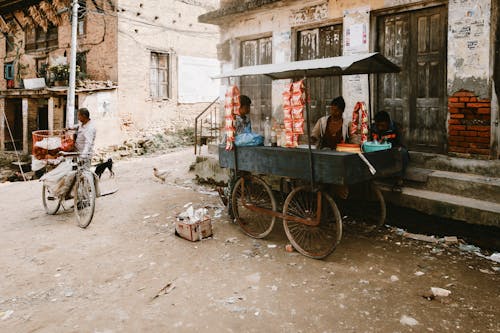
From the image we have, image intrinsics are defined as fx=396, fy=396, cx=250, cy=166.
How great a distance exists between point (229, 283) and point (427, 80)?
470cm

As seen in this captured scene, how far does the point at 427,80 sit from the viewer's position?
6.54m

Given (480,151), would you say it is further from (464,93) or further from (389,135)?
(389,135)

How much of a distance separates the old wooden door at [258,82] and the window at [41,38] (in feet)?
41.3

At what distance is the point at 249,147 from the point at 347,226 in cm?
198

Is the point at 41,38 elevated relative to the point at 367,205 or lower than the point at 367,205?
elevated

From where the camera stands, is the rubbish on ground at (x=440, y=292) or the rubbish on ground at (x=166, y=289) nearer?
the rubbish on ground at (x=440, y=292)

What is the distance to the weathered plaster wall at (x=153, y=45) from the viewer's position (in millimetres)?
15742

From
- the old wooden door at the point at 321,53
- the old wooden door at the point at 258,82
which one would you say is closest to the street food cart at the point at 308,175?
the old wooden door at the point at 321,53

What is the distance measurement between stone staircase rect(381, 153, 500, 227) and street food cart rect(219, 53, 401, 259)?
533 mm

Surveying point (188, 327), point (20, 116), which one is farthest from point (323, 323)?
point (20, 116)

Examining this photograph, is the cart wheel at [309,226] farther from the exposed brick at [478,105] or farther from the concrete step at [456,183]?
the exposed brick at [478,105]

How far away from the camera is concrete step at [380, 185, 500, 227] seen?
4801mm

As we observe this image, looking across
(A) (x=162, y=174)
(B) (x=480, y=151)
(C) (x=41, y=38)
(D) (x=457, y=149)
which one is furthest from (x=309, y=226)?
(C) (x=41, y=38)

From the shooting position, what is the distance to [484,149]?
18.8 ft
